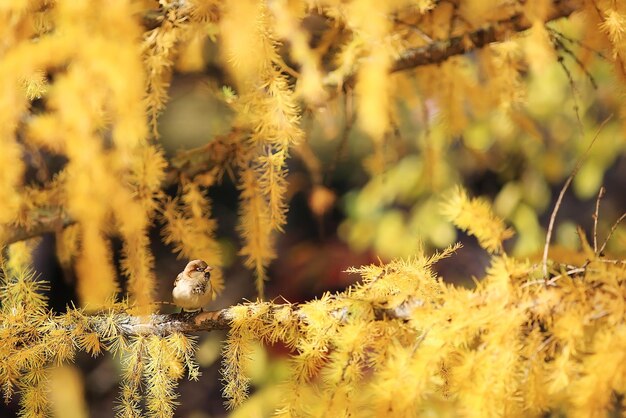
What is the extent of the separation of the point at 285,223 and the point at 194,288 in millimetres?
198

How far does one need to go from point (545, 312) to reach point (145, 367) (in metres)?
0.56

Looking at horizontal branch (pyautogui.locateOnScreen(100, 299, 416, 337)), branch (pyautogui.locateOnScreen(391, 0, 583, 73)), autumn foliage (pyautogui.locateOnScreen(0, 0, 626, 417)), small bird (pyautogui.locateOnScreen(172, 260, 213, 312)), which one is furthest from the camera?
branch (pyautogui.locateOnScreen(391, 0, 583, 73))

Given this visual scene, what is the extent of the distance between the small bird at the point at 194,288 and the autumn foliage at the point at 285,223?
42 millimetres

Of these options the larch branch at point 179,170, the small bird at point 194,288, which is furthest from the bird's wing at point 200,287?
the larch branch at point 179,170

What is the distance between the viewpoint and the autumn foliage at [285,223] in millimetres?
771

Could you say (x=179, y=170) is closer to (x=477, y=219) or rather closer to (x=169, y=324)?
(x=169, y=324)

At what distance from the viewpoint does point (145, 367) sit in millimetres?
1055

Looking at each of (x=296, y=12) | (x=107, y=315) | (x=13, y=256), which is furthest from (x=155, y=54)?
(x=13, y=256)

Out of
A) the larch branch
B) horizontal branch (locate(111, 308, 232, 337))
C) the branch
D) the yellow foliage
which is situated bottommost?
horizontal branch (locate(111, 308, 232, 337))

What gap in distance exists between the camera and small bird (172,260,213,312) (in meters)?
1.17

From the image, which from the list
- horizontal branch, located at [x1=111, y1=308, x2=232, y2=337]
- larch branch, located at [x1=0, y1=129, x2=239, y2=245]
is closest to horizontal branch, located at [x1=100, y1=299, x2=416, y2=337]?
horizontal branch, located at [x1=111, y1=308, x2=232, y2=337]

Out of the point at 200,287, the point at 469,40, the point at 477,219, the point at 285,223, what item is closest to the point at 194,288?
the point at 200,287

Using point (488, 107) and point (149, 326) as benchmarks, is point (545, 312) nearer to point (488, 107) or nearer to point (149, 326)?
point (149, 326)

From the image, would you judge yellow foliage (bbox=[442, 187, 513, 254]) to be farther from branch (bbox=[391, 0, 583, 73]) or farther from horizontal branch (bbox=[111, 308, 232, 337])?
branch (bbox=[391, 0, 583, 73])
